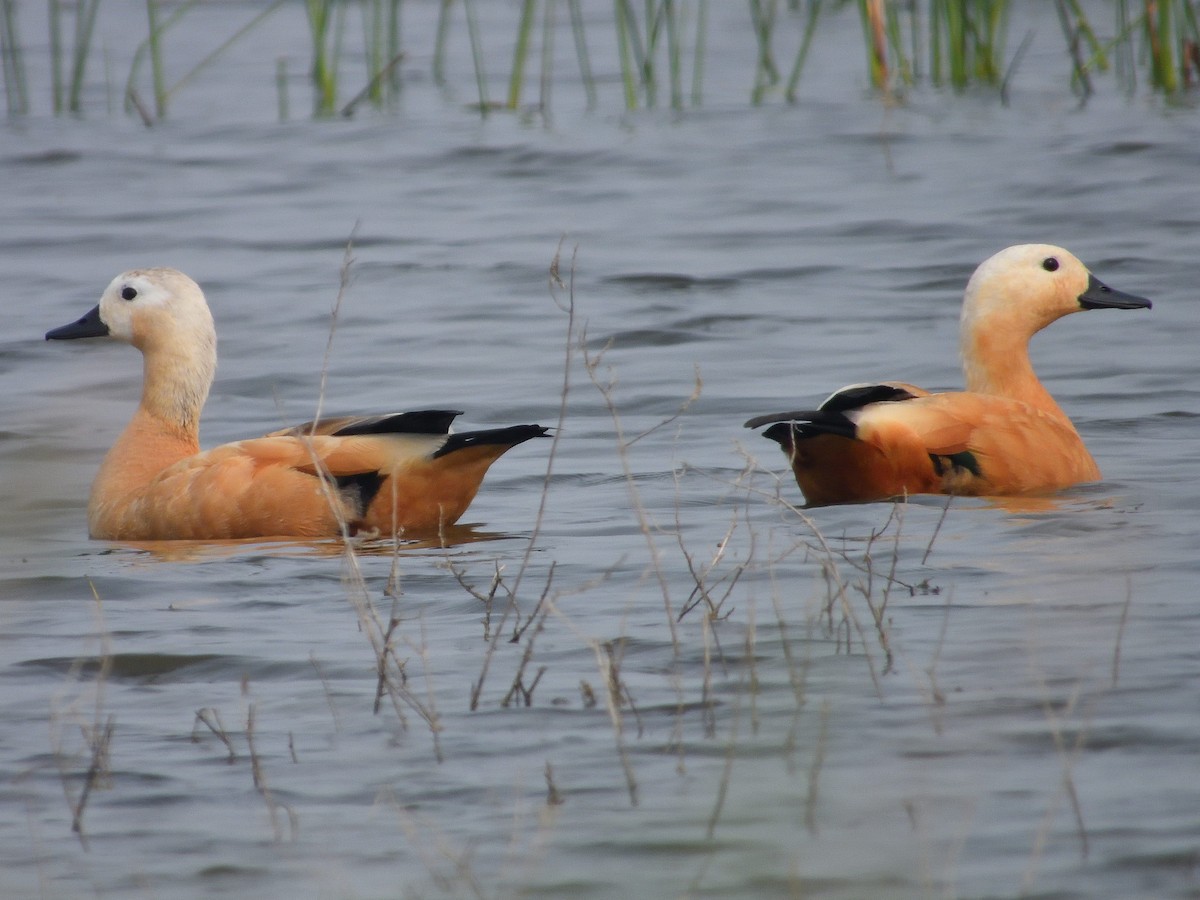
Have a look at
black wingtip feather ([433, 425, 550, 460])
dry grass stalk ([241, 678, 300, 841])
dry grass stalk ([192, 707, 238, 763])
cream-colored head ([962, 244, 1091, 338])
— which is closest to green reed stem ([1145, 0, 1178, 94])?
cream-colored head ([962, 244, 1091, 338])

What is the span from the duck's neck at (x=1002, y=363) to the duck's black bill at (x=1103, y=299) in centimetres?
37

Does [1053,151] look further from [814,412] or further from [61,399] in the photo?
[61,399]

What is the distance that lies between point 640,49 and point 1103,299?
7.94 metres

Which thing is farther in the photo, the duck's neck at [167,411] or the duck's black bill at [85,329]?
the duck's black bill at [85,329]

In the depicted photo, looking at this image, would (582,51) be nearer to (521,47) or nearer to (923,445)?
(521,47)

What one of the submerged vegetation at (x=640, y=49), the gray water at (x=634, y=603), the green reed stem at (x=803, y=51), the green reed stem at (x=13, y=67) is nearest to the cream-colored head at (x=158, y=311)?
the gray water at (x=634, y=603)

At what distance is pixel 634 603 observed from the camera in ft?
19.1

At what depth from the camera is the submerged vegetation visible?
1432 centimetres

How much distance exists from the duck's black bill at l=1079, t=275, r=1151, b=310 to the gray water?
2.01 feet

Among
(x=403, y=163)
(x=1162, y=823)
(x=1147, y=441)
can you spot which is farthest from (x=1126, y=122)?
(x=1162, y=823)

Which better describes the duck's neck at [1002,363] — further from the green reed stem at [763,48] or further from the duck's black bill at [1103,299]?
the green reed stem at [763,48]

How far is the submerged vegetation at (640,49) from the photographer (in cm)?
1432

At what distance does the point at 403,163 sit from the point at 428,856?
12.9 metres

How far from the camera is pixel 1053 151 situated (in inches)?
592
